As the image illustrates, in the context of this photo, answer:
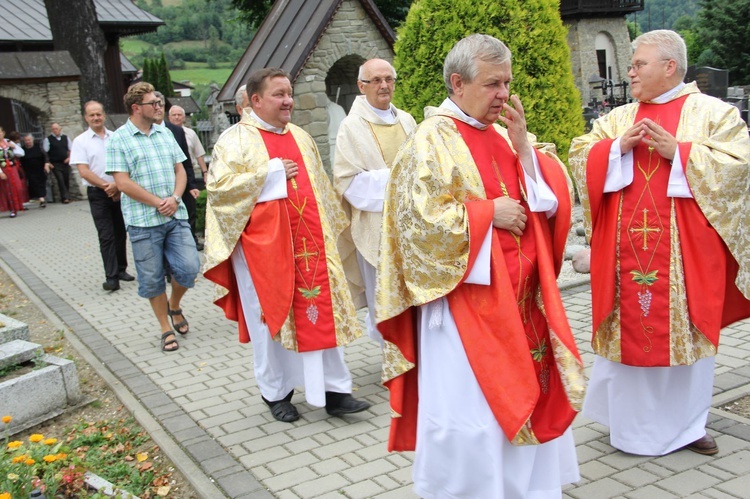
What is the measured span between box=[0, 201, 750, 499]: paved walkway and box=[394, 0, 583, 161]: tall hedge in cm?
241

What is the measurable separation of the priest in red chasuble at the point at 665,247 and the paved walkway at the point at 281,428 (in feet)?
0.79

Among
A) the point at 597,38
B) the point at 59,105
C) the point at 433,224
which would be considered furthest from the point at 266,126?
the point at 597,38

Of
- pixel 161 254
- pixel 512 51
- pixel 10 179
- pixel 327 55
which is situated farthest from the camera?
pixel 10 179

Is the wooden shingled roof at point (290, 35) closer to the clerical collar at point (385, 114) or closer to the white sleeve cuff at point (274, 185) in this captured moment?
the clerical collar at point (385, 114)

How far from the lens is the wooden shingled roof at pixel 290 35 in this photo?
1370 centimetres

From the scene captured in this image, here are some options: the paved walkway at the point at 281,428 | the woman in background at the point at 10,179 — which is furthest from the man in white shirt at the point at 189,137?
the woman in background at the point at 10,179

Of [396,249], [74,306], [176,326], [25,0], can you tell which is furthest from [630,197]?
[25,0]

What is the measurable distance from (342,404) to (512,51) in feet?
16.6

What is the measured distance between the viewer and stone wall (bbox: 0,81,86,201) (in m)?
20.0

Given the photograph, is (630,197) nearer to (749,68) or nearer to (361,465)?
(361,465)

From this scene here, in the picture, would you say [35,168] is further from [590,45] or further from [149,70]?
[590,45]

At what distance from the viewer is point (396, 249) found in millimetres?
3418

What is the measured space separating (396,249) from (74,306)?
6064mm

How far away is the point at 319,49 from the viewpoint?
13922 mm
